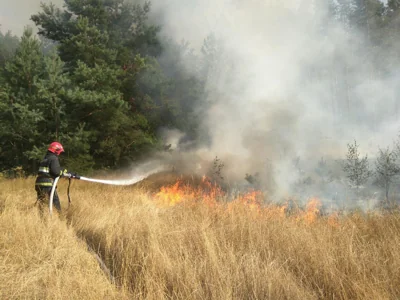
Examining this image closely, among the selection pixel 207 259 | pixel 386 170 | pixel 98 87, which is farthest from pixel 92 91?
pixel 386 170

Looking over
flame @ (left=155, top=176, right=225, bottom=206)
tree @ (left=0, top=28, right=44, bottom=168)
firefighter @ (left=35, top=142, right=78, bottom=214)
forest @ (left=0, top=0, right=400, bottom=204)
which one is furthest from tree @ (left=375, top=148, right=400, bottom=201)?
tree @ (left=0, top=28, right=44, bottom=168)

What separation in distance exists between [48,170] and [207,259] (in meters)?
4.58

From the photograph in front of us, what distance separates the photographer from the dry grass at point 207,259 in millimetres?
2922

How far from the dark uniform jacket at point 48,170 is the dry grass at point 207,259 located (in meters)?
1.21

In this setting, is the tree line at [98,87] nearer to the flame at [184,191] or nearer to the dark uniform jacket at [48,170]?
the flame at [184,191]

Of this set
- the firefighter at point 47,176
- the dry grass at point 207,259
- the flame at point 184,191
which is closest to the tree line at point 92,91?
the flame at point 184,191

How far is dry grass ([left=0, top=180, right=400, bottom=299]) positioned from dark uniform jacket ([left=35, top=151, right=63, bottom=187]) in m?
1.21

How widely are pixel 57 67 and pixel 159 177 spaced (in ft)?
18.9

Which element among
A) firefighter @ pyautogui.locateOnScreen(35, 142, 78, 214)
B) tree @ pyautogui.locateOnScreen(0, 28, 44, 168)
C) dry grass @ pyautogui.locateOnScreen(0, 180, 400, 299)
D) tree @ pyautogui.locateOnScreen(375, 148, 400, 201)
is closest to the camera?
dry grass @ pyautogui.locateOnScreen(0, 180, 400, 299)

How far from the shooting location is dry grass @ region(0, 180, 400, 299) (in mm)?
2922

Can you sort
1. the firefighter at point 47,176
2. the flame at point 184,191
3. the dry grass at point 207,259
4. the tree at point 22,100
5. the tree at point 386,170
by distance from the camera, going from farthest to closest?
the tree at point 386,170 → the tree at point 22,100 → the flame at point 184,191 → the firefighter at point 47,176 → the dry grass at point 207,259

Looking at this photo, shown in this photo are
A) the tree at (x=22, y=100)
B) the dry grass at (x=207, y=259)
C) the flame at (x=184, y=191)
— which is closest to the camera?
the dry grass at (x=207, y=259)

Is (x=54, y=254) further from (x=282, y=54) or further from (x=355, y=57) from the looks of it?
(x=355, y=57)

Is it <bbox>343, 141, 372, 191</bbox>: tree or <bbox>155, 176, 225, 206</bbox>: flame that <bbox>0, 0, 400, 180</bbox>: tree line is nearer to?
<bbox>155, 176, 225, 206</bbox>: flame
